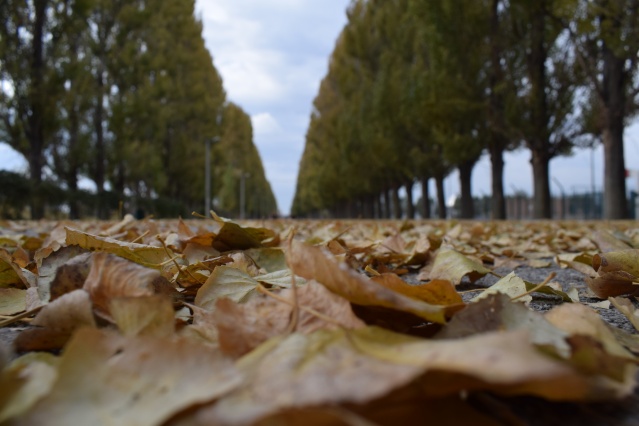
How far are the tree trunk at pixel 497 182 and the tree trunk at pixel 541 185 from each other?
1485 millimetres

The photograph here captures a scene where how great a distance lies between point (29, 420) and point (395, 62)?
2142 cm

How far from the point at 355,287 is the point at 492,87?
14080mm

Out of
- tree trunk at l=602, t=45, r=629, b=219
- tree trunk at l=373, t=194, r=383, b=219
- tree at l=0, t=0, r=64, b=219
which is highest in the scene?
tree at l=0, t=0, r=64, b=219

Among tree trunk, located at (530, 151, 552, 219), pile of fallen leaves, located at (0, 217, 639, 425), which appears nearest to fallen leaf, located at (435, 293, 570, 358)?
pile of fallen leaves, located at (0, 217, 639, 425)

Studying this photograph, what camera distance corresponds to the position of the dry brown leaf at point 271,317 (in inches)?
19.7

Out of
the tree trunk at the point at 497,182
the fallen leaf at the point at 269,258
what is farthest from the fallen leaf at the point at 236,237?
the tree trunk at the point at 497,182

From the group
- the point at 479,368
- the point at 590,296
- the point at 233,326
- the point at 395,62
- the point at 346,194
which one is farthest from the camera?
the point at 346,194

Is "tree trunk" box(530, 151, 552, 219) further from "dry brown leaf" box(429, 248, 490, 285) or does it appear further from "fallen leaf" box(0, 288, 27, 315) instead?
"fallen leaf" box(0, 288, 27, 315)

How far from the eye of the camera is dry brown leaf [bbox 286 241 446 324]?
52 cm

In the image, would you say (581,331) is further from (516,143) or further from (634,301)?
(516,143)

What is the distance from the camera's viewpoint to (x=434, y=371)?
36cm

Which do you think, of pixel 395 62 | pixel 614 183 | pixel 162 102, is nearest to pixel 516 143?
pixel 614 183

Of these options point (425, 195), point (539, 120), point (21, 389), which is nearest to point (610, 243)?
point (21, 389)

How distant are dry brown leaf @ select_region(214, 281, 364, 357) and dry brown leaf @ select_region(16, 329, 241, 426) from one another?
93mm
